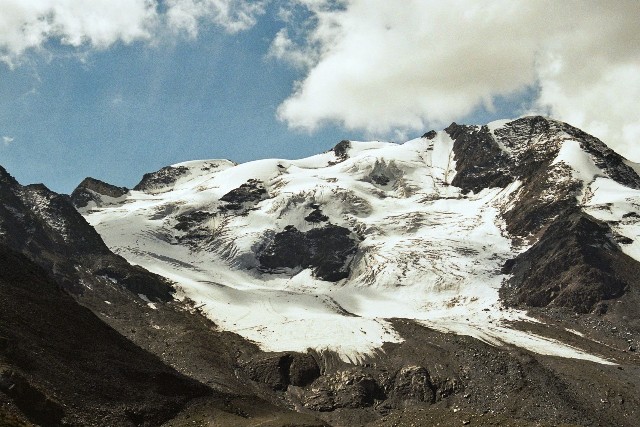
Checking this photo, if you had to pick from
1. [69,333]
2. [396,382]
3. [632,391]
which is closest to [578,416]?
[632,391]

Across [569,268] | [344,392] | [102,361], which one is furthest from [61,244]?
[569,268]

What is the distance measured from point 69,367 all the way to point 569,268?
128 meters

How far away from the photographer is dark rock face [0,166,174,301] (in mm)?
148750

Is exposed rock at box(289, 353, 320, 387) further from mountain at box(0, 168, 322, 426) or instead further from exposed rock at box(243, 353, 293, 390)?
mountain at box(0, 168, 322, 426)

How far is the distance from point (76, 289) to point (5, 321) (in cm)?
6488

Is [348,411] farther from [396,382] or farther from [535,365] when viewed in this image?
[535,365]

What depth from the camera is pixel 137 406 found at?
74.0 m

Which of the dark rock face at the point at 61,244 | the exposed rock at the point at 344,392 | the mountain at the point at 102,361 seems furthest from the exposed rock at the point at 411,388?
the dark rock face at the point at 61,244

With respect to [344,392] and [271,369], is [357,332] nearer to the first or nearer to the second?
[271,369]

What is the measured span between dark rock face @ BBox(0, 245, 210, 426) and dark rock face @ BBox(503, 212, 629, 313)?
102 m

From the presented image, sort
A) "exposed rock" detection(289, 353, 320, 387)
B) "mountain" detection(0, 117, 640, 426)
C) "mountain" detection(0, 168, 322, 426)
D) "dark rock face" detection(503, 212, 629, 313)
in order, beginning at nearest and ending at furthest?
"mountain" detection(0, 168, 322, 426) < "mountain" detection(0, 117, 640, 426) < "exposed rock" detection(289, 353, 320, 387) < "dark rock face" detection(503, 212, 629, 313)

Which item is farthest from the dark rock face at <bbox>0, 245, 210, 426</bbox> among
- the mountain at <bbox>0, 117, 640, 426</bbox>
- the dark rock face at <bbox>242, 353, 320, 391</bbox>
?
the dark rock face at <bbox>242, 353, 320, 391</bbox>

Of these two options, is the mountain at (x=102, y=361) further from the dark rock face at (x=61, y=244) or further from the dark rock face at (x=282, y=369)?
the dark rock face at (x=61, y=244)

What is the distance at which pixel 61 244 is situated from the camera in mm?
169625
